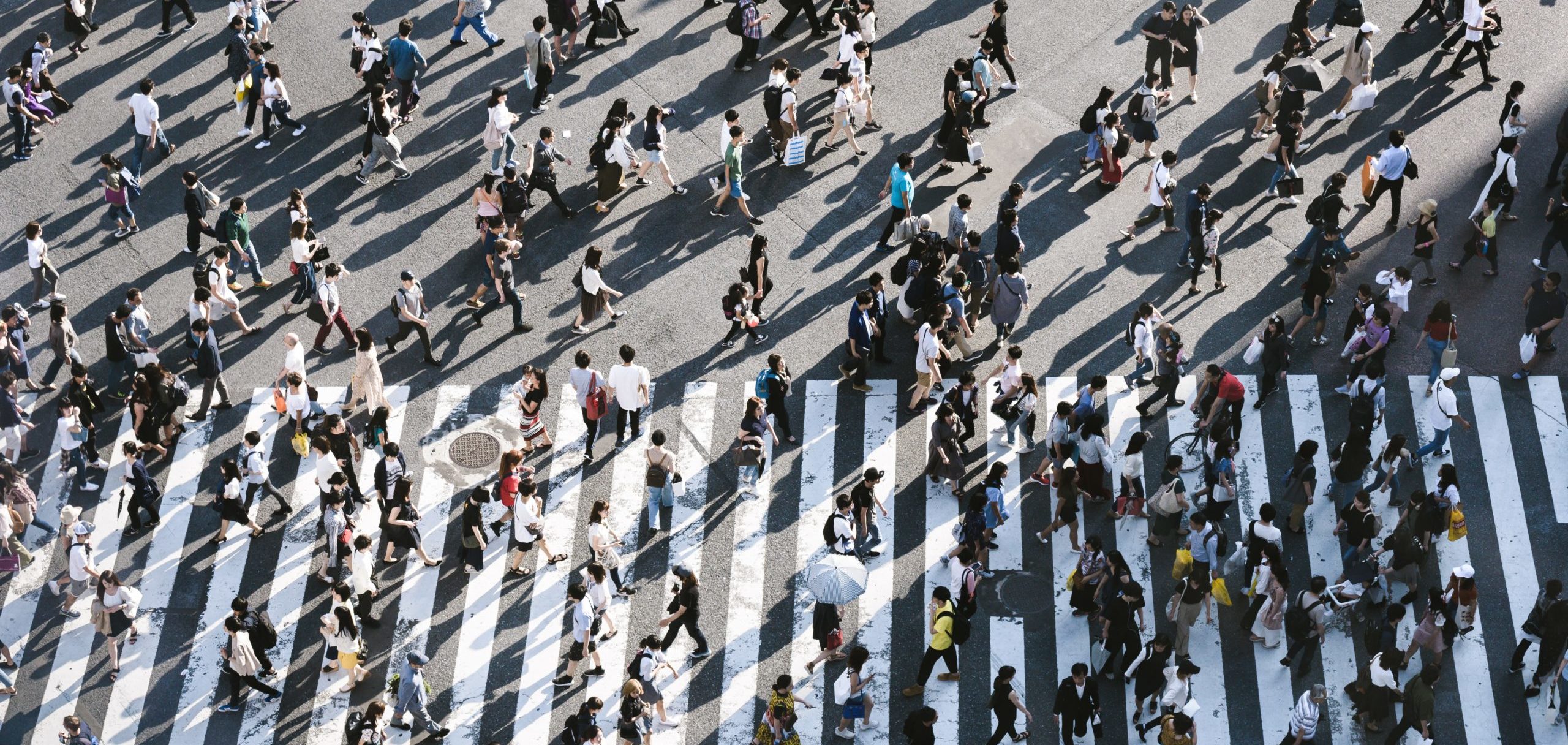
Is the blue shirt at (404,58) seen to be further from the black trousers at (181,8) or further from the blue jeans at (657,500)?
the blue jeans at (657,500)

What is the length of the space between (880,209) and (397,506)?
373 inches

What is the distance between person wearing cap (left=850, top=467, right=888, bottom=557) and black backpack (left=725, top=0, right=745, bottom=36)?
1004cm

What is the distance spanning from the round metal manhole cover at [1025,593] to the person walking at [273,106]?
14721 millimetres

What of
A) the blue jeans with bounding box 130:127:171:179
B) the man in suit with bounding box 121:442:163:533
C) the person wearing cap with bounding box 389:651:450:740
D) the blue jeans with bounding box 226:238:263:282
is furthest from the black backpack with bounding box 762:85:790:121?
the person wearing cap with bounding box 389:651:450:740

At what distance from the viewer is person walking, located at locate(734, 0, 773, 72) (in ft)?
96.3

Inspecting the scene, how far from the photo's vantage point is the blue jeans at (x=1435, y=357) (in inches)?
922

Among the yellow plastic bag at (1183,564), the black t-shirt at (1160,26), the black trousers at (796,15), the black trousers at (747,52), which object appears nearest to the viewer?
the yellow plastic bag at (1183,564)

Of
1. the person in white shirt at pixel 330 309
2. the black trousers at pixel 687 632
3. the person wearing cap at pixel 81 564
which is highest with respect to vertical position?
the person in white shirt at pixel 330 309

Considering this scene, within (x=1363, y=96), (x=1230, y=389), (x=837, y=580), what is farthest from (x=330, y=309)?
(x=1363, y=96)

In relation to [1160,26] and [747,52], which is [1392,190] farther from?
[747,52]

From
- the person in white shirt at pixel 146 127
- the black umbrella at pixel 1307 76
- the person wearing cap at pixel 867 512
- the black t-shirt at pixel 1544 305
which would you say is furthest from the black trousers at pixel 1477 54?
the person in white shirt at pixel 146 127

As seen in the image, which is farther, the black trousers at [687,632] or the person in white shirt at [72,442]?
the person in white shirt at [72,442]

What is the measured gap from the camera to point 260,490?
23359mm

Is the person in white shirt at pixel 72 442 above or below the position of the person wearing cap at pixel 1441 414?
below
